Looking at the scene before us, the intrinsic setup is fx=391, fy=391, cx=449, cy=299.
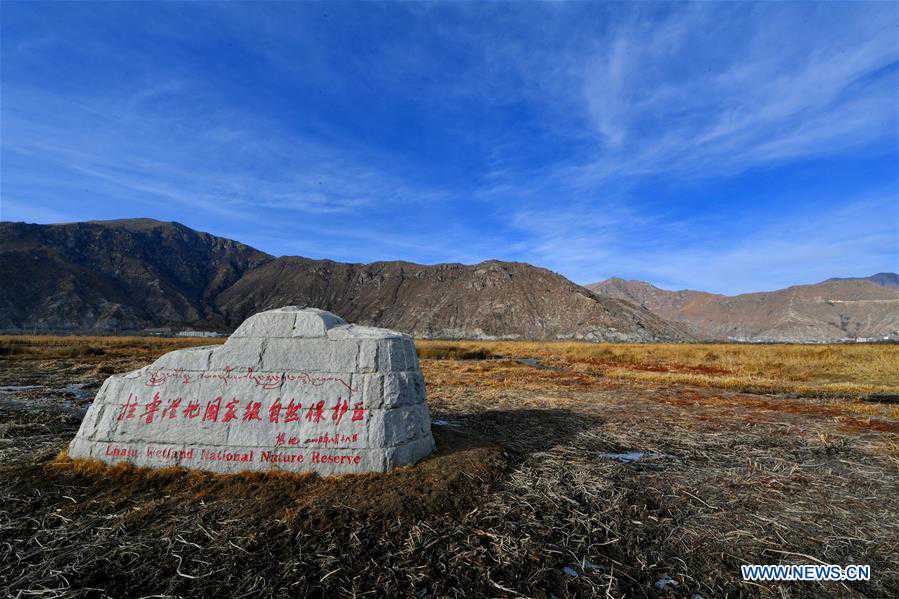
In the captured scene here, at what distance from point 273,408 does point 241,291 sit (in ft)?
489

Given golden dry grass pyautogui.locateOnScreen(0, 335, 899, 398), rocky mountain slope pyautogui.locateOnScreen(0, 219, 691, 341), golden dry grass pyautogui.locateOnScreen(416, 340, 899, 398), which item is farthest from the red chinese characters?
rocky mountain slope pyautogui.locateOnScreen(0, 219, 691, 341)

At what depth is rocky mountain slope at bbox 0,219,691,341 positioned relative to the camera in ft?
299

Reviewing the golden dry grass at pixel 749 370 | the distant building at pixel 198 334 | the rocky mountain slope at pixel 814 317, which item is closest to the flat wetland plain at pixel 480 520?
the golden dry grass at pixel 749 370

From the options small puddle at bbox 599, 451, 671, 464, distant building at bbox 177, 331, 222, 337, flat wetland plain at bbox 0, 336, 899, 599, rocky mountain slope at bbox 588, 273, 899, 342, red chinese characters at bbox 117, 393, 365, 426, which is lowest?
distant building at bbox 177, 331, 222, 337

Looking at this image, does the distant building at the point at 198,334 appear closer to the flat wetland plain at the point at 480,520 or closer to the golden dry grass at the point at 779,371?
the golden dry grass at the point at 779,371

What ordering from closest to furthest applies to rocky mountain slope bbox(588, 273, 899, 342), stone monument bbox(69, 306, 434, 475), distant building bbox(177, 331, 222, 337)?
stone monument bbox(69, 306, 434, 475)
distant building bbox(177, 331, 222, 337)
rocky mountain slope bbox(588, 273, 899, 342)

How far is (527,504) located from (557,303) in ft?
381

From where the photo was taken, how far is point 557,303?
118 m

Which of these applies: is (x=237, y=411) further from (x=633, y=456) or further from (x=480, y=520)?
(x=633, y=456)

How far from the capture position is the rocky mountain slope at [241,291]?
91000 mm

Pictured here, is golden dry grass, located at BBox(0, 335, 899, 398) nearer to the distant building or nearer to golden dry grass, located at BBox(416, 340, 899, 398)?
golden dry grass, located at BBox(416, 340, 899, 398)

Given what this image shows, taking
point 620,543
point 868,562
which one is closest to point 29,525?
point 620,543

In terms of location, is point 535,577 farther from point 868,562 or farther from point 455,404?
point 455,404

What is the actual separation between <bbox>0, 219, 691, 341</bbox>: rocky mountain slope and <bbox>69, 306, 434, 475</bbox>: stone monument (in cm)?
10238
